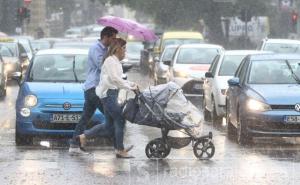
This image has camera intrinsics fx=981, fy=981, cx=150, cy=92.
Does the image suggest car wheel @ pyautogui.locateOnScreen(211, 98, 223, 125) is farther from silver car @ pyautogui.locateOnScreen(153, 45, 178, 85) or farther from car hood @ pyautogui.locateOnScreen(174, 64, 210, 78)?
silver car @ pyautogui.locateOnScreen(153, 45, 178, 85)

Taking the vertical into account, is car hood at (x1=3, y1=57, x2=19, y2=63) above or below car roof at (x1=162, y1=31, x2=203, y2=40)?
below

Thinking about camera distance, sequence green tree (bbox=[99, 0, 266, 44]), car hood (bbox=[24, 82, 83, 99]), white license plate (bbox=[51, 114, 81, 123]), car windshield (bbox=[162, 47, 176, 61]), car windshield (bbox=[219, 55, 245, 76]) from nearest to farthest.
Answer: white license plate (bbox=[51, 114, 81, 123]) → car hood (bbox=[24, 82, 83, 99]) → car windshield (bbox=[219, 55, 245, 76]) → car windshield (bbox=[162, 47, 176, 61]) → green tree (bbox=[99, 0, 266, 44])

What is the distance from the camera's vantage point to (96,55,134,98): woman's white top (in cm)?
1212

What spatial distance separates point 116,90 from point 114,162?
3.12 ft

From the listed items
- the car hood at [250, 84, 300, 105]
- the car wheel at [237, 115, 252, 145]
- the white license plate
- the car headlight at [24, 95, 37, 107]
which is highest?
the car hood at [250, 84, 300, 105]

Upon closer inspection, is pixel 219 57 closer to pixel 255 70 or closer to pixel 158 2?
pixel 255 70

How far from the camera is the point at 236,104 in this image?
1509cm

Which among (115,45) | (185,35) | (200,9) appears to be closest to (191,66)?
(185,35)

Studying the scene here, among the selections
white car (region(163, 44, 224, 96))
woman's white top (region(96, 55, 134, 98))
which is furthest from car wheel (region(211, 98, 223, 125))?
woman's white top (region(96, 55, 134, 98))

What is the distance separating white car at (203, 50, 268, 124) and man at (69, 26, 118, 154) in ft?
18.7

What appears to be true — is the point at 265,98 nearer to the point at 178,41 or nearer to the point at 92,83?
the point at 92,83

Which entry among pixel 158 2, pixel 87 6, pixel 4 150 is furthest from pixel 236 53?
pixel 87 6

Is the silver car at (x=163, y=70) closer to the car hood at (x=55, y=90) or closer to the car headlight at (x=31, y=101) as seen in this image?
the car hood at (x=55, y=90)

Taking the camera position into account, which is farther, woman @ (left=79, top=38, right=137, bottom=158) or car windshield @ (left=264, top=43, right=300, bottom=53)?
car windshield @ (left=264, top=43, right=300, bottom=53)
